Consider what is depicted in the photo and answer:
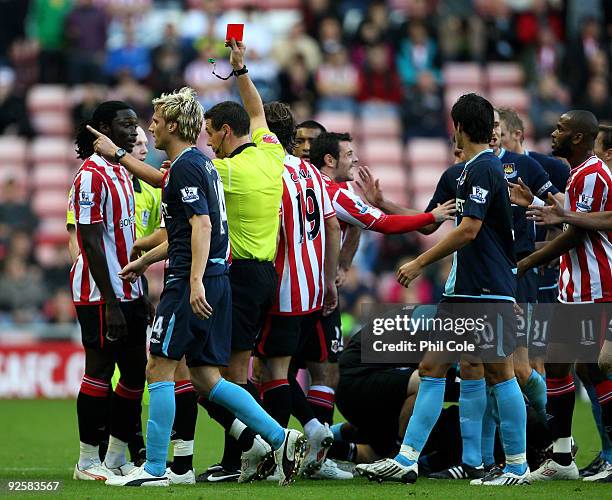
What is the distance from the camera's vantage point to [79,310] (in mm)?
8609

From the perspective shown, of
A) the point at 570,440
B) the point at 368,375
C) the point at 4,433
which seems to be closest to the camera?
the point at 570,440

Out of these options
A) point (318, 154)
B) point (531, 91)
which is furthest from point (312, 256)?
point (531, 91)

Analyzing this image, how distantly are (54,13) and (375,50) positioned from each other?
17.9 feet

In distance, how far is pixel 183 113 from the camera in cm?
796

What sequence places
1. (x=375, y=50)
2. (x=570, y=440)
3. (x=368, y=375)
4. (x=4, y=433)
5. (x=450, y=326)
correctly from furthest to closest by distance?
1. (x=375, y=50)
2. (x=4, y=433)
3. (x=368, y=375)
4. (x=570, y=440)
5. (x=450, y=326)

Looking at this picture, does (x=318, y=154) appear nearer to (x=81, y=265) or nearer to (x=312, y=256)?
(x=312, y=256)

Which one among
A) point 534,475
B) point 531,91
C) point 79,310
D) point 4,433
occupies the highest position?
point 531,91

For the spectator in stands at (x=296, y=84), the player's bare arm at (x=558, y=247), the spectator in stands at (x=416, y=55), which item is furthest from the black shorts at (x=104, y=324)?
the spectator in stands at (x=416, y=55)

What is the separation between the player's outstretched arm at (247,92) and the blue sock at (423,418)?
2.14 metres

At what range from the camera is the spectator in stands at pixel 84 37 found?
2038cm

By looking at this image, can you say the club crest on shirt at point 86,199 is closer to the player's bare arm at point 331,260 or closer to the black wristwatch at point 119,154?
the black wristwatch at point 119,154

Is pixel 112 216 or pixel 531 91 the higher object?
pixel 531 91

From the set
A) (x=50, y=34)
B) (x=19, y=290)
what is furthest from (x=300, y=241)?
(x=50, y=34)

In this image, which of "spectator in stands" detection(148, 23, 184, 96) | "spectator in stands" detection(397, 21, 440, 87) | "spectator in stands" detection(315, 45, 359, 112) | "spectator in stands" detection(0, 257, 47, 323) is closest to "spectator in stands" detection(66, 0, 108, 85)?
"spectator in stands" detection(148, 23, 184, 96)
